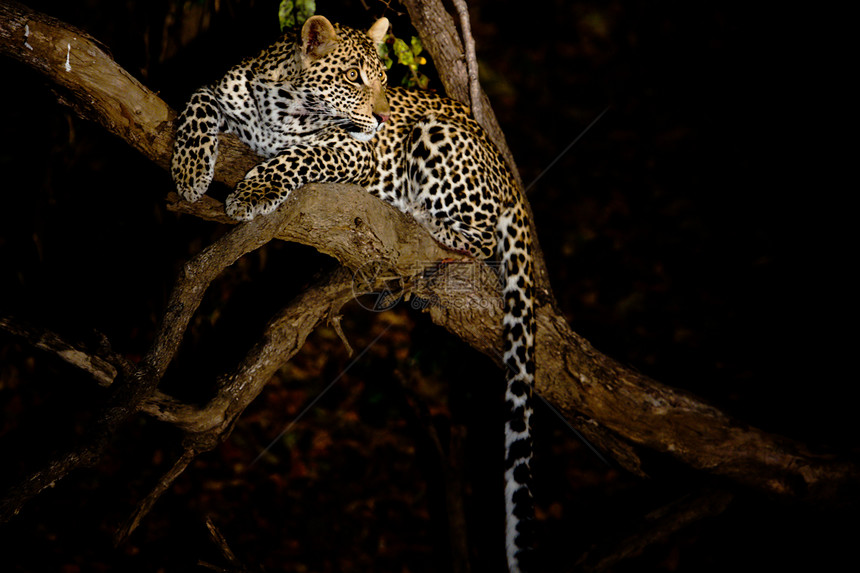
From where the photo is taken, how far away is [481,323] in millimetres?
4195

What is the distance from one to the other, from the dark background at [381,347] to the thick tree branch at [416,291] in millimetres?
582

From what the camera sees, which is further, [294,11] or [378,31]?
[294,11]

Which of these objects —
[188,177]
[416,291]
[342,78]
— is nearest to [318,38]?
[342,78]

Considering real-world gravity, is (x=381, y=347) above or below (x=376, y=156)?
below

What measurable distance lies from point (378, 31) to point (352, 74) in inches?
21.0

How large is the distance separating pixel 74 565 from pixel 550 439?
4426mm

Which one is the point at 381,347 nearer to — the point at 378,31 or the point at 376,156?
the point at 376,156

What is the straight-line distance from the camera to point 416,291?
13.6 feet

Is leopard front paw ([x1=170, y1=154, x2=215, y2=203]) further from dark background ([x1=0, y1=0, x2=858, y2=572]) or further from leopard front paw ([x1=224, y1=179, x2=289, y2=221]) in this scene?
dark background ([x1=0, y1=0, x2=858, y2=572])

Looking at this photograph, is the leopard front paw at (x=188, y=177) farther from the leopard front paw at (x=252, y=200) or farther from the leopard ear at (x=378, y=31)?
the leopard ear at (x=378, y=31)

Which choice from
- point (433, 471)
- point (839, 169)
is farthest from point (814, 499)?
point (839, 169)

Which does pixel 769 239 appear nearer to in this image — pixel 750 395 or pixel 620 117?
pixel 750 395

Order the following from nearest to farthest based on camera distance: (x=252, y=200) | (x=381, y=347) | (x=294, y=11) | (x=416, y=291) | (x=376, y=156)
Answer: (x=252, y=200) < (x=416, y=291) < (x=376, y=156) < (x=294, y=11) < (x=381, y=347)

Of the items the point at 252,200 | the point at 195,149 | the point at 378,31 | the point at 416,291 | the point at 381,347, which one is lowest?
the point at 381,347
